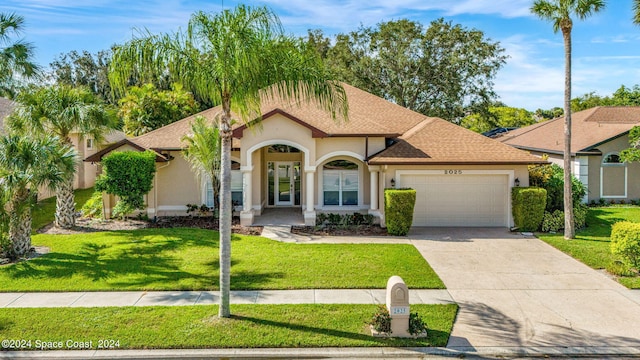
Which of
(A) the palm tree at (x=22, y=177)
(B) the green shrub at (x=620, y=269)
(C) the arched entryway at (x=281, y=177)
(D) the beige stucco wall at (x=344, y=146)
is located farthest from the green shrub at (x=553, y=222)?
(A) the palm tree at (x=22, y=177)

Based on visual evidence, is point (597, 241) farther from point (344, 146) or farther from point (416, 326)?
point (416, 326)

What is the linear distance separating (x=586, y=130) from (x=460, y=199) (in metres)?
13.3

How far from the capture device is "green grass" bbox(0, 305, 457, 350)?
8242mm

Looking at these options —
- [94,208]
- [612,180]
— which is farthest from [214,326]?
[612,180]

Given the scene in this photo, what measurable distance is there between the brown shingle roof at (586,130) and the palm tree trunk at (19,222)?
24092 mm

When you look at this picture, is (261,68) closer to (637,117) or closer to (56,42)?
(56,42)

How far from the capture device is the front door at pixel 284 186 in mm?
23328

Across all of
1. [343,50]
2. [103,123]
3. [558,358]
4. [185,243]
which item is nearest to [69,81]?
[343,50]

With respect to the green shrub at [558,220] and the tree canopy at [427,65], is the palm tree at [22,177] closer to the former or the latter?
the green shrub at [558,220]

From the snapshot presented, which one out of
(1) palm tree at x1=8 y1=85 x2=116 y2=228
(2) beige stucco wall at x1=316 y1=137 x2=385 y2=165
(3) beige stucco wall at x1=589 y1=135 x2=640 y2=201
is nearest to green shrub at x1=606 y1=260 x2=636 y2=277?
(2) beige stucco wall at x1=316 y1=137 x2=385 y2=165

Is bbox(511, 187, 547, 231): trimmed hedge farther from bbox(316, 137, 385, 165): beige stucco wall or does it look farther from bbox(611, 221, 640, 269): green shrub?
bbox(316, 137, 385, 165): beige stucco wall

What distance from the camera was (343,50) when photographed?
39031 mm

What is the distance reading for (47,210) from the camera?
72.9ft

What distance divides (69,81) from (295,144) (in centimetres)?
5426
